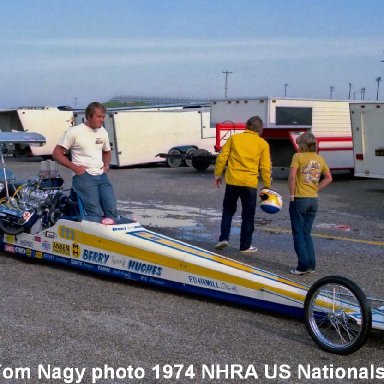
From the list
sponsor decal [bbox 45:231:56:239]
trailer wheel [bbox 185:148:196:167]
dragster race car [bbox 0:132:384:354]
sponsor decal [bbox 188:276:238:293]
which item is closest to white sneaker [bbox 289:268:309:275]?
dragster race car [bbox 0:132:384:354]

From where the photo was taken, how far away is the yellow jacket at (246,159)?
8.57 m

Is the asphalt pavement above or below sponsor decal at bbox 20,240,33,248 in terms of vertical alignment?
below

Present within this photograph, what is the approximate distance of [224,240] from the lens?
881cm

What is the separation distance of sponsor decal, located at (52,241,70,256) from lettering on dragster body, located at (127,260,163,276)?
0.97 meters

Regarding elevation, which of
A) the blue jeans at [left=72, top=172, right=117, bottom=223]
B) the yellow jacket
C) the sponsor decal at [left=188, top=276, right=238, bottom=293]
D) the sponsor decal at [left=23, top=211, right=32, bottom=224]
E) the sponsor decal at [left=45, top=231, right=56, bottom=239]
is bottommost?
the sponsor decal at [left=188, top=276, right=238, bottom=293]

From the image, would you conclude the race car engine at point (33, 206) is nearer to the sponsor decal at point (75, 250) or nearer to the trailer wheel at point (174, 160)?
the sponsor decal at point (75, 250)

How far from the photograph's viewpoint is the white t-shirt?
25.0ft

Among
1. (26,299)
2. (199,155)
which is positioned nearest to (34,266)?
(26,299)

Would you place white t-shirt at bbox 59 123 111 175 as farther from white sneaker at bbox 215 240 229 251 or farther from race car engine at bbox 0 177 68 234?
white sneaker at bbox 215 240 229 251

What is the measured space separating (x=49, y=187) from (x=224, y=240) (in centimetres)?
231

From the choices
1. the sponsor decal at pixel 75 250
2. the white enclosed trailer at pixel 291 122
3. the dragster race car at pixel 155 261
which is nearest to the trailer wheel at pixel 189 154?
the white enclosed trailer at pixel 291 122

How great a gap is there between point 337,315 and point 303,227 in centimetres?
238

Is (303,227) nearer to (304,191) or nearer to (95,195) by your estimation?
(304,191)

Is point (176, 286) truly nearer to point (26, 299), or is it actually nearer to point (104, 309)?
point (104, 309)
